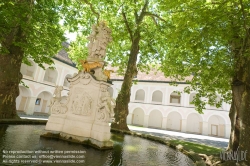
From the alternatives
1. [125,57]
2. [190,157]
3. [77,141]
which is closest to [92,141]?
[77,141]

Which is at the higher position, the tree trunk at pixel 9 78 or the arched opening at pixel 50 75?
the arched opening at pixel 50 75

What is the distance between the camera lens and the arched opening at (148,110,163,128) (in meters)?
30.6

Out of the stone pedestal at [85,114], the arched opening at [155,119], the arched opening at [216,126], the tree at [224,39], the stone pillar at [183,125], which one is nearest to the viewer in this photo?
the stone pedestal at [85,114]

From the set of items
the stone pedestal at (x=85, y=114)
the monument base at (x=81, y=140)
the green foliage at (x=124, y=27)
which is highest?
the green foliage at (x=124, y=27)

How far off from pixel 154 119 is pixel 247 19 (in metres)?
27.1

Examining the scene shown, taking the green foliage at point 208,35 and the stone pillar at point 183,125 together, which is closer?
the green foliage at point 208,35

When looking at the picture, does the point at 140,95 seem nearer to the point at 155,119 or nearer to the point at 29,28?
the point at 155,119

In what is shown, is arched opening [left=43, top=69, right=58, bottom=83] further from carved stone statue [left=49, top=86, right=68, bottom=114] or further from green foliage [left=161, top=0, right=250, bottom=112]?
carved stone statue [left=49, top=86, right=68, bottom=114]

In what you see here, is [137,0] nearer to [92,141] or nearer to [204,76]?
[204,76]

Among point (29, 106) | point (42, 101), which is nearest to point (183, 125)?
point (42, 101)

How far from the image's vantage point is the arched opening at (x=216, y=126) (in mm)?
27734

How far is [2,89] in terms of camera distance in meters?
7.99

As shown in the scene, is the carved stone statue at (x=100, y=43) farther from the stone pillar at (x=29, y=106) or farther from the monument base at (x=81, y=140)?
the stone pillar at (x=29, y=106)

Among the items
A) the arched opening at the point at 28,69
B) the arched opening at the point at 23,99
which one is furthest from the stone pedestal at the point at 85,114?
the arched opening at the point at 28,69
